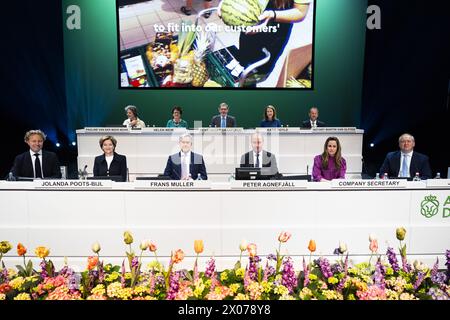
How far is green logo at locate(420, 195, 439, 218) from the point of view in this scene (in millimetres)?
2564

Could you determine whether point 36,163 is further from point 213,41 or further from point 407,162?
point 213,41

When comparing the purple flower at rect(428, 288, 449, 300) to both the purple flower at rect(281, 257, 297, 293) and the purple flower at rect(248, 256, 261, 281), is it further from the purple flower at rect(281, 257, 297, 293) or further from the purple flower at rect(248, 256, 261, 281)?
the purple flower at rect(248, 256, 261, 281)

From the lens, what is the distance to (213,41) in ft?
26.7

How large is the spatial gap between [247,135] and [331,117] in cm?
352

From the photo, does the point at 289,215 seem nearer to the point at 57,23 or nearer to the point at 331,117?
the point at 331,117

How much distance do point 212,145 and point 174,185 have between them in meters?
3.63

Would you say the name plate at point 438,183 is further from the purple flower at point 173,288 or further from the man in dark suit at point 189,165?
the man in dark suit at point 189,165

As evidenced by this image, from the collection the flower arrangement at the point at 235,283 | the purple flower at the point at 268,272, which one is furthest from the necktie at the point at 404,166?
the purple flower at the point at 268,272

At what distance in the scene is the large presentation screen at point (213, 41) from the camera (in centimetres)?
806

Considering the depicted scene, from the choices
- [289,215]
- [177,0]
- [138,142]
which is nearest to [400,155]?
[289,215]

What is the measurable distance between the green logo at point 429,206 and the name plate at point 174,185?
147 centimetres

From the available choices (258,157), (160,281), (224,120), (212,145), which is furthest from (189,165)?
(224,120)

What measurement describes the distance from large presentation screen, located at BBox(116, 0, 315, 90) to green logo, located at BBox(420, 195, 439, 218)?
6.18 metres

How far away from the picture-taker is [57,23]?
311 inches
